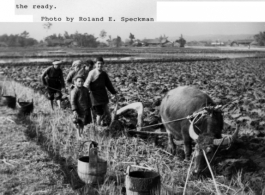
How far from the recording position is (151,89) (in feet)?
31.5

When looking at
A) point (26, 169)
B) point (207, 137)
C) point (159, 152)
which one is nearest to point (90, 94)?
point (159, 152)

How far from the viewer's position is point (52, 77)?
23.9ft

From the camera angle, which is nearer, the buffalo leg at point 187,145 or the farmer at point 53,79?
the buffalo leg at point 187,145

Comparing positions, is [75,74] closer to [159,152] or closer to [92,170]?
[159,152]

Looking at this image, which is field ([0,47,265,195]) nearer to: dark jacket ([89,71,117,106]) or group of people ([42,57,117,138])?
group of people ([42,57,117,138])

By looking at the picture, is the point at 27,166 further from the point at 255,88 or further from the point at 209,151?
the point at 255,88

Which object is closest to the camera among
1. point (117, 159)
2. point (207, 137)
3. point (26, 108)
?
point (207, 137)

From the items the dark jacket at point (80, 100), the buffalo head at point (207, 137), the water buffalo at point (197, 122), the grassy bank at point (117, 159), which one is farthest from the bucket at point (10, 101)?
the buffalo head at point (207, 137)

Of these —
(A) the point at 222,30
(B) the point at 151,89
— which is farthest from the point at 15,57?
(A) the point at 222,30

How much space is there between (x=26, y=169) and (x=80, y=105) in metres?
1.47

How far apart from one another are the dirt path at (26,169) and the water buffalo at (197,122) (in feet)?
4.62

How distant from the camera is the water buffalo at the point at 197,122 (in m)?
3.60

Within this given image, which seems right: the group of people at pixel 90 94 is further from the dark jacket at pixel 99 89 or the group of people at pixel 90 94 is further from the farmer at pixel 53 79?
the farmer at pixel 53 79

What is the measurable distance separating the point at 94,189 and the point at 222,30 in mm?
6298
